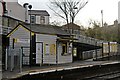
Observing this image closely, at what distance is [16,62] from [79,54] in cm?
1799

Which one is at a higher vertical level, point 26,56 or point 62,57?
point 26,56

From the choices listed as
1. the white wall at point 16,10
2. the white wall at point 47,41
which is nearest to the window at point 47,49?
the white wall at point 47,41

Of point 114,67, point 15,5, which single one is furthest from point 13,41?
point 15,5

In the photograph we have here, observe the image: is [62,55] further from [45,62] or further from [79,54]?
[79,54]

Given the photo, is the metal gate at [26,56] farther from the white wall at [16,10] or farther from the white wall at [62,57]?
the white wall at [16,10]

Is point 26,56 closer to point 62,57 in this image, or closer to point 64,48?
point 62,57

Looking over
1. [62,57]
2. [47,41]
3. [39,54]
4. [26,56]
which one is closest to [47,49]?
[47,41]

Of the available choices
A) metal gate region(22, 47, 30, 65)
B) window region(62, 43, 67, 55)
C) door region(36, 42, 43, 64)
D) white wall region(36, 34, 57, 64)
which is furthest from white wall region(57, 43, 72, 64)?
metal gate region(22, 47, 30, 65)

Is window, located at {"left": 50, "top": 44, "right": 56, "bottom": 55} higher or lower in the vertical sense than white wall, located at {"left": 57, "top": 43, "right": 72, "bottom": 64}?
higher

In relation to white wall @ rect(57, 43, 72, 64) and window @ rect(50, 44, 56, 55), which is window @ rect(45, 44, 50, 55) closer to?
window @ rect(50, 44, 56, 55)

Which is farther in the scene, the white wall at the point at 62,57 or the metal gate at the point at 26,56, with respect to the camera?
the white wall at the point at 62,57

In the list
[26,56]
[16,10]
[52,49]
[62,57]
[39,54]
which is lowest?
[62,57]

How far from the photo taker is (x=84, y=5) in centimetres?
5909

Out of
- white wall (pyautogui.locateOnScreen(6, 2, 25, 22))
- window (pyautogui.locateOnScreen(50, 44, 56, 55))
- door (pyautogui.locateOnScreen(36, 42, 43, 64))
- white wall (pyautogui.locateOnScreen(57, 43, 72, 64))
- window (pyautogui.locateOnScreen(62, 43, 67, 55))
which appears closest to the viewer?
door (pyautogui.locateOnScreen(36, 42, 43, 64))
